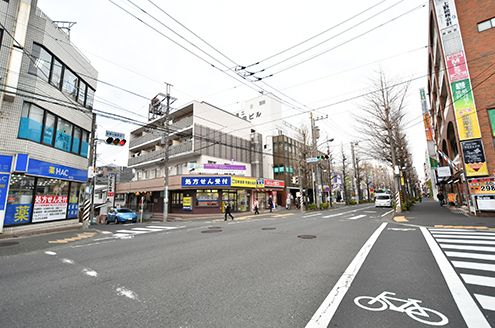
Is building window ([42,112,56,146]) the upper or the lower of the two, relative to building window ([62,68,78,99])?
lower

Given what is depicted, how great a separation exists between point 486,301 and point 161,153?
3282 centimetres

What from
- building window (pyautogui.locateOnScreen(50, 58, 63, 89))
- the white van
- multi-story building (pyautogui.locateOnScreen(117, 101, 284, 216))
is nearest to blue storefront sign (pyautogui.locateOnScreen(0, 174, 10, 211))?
building window (pyautogui.locateOnScreen(50, 58, 63, 89))

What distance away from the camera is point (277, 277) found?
4594 mm

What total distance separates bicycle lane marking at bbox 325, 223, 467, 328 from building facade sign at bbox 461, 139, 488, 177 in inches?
511

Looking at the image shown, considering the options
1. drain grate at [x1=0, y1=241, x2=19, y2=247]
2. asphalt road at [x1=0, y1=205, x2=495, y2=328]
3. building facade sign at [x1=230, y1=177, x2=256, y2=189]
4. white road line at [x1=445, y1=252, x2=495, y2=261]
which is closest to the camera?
asphalt road at [x1=0, y1=205, x2=495, y2=328]

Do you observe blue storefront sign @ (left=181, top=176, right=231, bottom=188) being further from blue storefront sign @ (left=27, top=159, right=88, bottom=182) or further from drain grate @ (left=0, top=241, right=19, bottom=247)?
drain grate @ (left=0, top=241, right=19, bottom=247)

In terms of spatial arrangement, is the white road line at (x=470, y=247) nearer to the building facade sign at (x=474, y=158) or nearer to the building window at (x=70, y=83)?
the building facade sign at (x=474, y=158)

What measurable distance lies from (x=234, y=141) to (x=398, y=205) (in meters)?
21.0

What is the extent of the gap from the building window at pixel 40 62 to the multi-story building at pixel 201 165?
31.9 feet

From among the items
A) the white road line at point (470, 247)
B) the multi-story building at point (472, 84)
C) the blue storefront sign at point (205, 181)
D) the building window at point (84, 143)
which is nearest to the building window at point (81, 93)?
the building window at point (84, 143)

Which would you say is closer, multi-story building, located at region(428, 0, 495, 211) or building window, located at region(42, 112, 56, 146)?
building window, located at region(42, 112, 56, 146)

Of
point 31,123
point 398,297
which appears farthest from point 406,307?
point 31,123

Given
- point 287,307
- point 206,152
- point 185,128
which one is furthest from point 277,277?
point 185,128

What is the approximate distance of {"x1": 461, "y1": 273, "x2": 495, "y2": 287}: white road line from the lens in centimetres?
398
